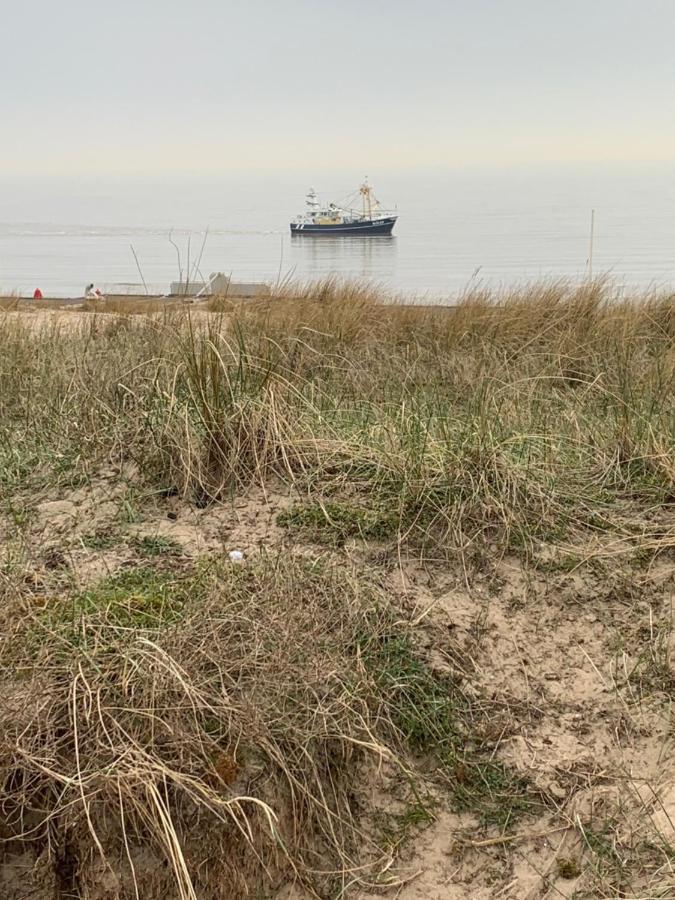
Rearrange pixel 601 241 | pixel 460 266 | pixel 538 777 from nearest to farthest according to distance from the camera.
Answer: pixel 538 777 < pixel 460 266 < pixel 601 241

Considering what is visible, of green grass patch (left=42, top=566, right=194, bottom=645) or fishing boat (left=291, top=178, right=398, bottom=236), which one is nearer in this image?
green grass patch (left=42, top=566, right=194, bottom=645)

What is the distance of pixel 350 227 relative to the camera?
52.6m

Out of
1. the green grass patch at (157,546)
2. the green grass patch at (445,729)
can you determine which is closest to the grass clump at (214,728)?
the green grass patch at (445,729)

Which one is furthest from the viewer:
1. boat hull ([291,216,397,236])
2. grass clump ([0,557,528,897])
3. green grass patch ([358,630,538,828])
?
boat hull ([291,216,397,236])

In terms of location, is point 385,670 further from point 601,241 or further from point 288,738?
point 601,241

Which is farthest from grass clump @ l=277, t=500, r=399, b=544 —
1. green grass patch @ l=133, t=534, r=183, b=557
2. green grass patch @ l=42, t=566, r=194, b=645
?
green grass patch @ l=42, t=566, r=194, b=645

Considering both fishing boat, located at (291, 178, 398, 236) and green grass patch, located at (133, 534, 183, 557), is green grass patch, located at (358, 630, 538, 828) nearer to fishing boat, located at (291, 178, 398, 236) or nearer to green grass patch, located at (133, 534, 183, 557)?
green grass patch, located at (133, 534, 183, 557)

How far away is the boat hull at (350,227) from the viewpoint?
5147cm

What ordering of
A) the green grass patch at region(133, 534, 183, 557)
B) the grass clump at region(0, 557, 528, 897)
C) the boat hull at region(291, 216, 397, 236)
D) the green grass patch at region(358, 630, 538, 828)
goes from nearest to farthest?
1. the grass clump at region(0, 557, 528, 897)
2. the green grass patch at region(358, 630, 538, 828)
3. the green grass patch at region(133, 534, 183, 557)
4. the boat hull at region(291, 216, 397, 236)

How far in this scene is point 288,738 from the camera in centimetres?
191

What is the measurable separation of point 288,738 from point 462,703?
1.77 feet

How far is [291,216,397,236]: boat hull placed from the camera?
51.5 m

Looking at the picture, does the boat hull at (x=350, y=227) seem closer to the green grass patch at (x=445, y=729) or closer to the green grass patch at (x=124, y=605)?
the green grass patch at (x=124, y=605)

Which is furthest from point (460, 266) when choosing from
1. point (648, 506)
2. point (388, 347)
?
point (648, 506)
